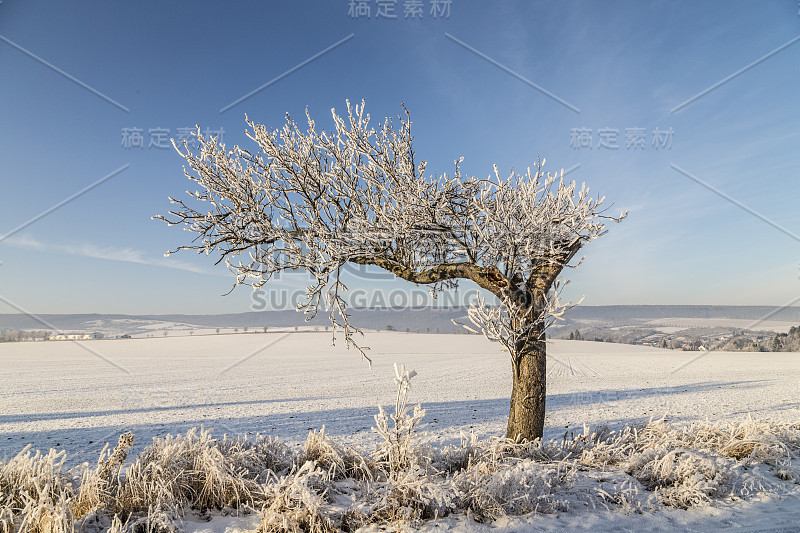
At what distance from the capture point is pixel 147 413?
14.6m

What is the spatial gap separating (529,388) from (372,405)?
10.7m

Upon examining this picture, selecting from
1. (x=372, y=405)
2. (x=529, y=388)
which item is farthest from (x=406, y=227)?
(x=372, y=405)

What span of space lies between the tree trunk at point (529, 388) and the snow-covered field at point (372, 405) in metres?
1.63

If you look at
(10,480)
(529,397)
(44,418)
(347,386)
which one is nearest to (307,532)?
(10,480)

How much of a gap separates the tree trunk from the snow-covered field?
1.63 meters

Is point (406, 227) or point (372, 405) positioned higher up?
point (406, 227)

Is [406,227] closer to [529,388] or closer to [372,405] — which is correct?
[529,388]

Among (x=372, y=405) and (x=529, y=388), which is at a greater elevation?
(x=529, y=388)

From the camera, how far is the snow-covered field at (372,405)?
427 centimetres

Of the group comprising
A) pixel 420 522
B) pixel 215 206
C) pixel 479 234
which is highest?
pixel 215 206

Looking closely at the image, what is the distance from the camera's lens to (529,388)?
6.29 meters

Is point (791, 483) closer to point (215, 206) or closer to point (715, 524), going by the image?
point (715, 524)

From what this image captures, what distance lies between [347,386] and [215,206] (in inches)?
630

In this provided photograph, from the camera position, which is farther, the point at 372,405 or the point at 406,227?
the point at 372,405
